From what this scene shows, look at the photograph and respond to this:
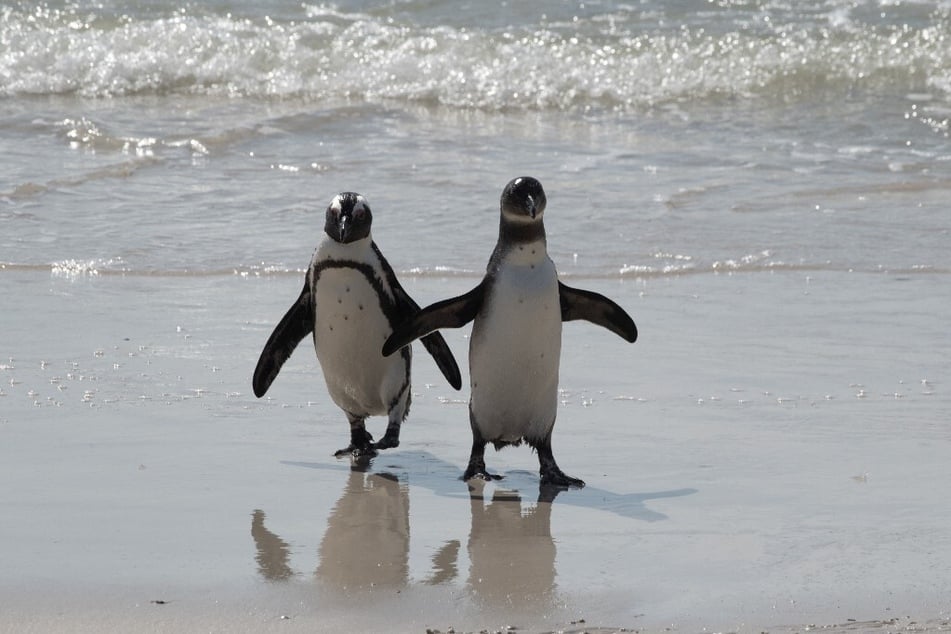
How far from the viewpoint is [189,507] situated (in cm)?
359

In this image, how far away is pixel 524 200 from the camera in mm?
4059

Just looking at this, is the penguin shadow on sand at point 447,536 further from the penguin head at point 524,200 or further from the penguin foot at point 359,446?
the penguin head at point 524,200

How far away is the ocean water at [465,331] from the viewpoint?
3113 millimetres

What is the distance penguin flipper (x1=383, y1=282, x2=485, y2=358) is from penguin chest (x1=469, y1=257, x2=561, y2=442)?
3 cm

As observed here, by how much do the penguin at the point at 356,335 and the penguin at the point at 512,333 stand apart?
238 mm

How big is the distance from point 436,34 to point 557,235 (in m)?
6.85

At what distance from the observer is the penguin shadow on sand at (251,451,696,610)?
308 cm

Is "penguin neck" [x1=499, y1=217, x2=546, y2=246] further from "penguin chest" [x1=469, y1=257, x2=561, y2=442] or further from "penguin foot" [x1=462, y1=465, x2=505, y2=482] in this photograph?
"penguin foot" [x1=462, y1=465, x2=505, y2=482]

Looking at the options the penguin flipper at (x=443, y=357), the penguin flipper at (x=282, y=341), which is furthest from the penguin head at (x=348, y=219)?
the penguin flipper at (x=443, y=357)

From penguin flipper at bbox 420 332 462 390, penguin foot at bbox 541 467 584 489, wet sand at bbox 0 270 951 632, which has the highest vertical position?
penguin flipper at bbox 420 332 462 390

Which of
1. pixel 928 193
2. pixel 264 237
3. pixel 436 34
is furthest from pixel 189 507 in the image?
pixel 436 34

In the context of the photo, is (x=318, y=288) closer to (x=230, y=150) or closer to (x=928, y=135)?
(x=230, y=150)

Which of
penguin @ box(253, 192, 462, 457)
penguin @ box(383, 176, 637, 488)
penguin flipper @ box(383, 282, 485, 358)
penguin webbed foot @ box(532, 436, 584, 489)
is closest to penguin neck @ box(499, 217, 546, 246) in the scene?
penguin @ box(383, 176, 637, 488)

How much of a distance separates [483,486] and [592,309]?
2.10 ft
